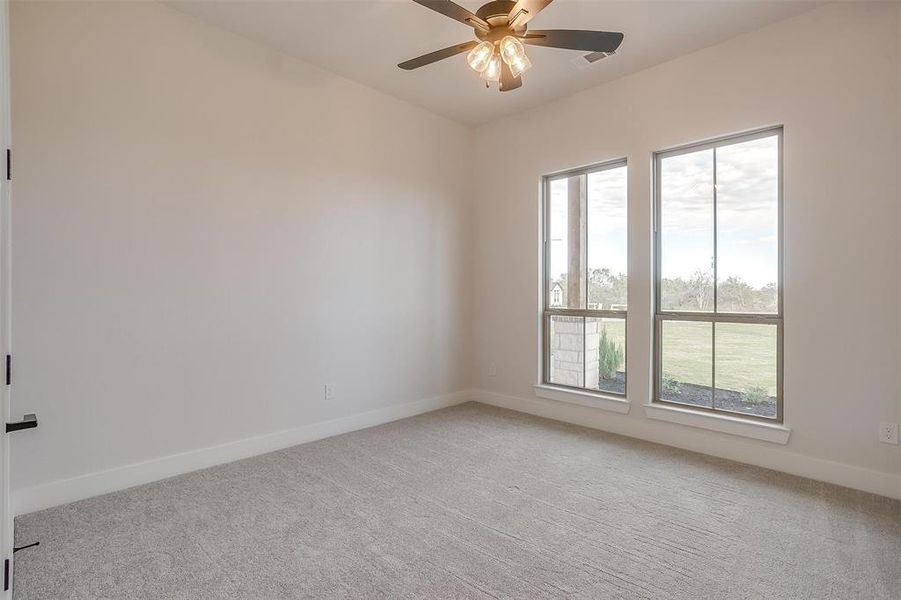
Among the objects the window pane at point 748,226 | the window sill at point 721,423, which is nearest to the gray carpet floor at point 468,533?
the window sill at point 721,423

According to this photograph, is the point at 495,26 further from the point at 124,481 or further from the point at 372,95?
the point at 124,481

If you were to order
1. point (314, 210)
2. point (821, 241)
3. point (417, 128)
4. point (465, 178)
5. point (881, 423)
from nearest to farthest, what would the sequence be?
point (881, 423) → point (821, 241) → point (314, 210) → point (417, 128) → point (465, 178)

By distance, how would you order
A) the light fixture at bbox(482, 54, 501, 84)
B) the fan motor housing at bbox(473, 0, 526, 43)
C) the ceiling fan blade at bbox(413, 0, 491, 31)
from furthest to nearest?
the light fixture at bbox(482, 54, 501, 84) → the fan motor housing at bbox(473, 0, 526, 43) → the ceiling fan blade at bbox(413, 0, 491, 31)

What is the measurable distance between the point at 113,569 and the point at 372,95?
3.76 metres

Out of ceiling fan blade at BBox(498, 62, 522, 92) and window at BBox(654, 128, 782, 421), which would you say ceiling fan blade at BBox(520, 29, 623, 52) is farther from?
window at BBox(654, 128, 782, 421)

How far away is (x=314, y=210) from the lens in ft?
12.3

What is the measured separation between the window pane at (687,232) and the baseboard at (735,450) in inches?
39.3

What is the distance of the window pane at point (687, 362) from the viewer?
3.52m

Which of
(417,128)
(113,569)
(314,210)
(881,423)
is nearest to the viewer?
(113,569)

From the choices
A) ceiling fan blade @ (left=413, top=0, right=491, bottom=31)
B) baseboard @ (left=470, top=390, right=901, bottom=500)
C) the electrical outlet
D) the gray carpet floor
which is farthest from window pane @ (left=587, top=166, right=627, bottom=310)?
ceiling fan blade @ (left=413, top=0, right=491, bottom=31)

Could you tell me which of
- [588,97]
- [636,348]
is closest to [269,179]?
[588,97]

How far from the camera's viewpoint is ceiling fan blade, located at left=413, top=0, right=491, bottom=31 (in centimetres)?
212

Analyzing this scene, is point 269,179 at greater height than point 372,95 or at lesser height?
lesser

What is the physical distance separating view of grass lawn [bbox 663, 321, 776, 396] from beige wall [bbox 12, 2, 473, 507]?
2329 mm
